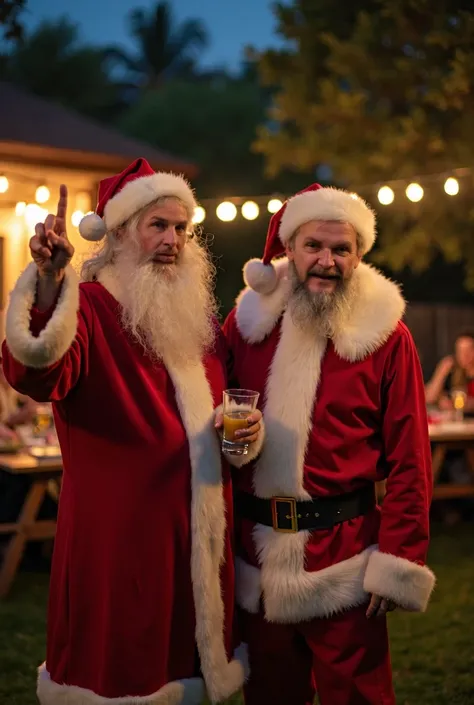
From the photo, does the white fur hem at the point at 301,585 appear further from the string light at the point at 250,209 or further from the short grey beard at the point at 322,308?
the string light at the point at 250,209

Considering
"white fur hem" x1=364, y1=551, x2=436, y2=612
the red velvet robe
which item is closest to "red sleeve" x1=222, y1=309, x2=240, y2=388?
the red velvet robe

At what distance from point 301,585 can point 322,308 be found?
0.91m

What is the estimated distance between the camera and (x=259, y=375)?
2922 millimetres

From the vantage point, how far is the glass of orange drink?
2.58 meters

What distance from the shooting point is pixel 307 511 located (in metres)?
2.73

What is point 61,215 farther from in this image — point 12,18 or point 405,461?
point 12,18

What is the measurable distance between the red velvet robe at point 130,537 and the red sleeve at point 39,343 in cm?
11

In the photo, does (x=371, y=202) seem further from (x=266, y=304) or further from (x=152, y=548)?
(x=152, y=548)

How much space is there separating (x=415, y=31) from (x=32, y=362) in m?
8.99

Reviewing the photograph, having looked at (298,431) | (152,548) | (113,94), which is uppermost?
(113,94)

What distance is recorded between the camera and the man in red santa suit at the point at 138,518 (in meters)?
2.50

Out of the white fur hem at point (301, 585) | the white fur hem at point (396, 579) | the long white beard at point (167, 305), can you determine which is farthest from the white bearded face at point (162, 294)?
the white fur hem at point (396, 579)

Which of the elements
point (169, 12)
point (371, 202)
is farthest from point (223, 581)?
point (169, 12)

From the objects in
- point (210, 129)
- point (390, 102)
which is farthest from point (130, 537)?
point (210, 129)
